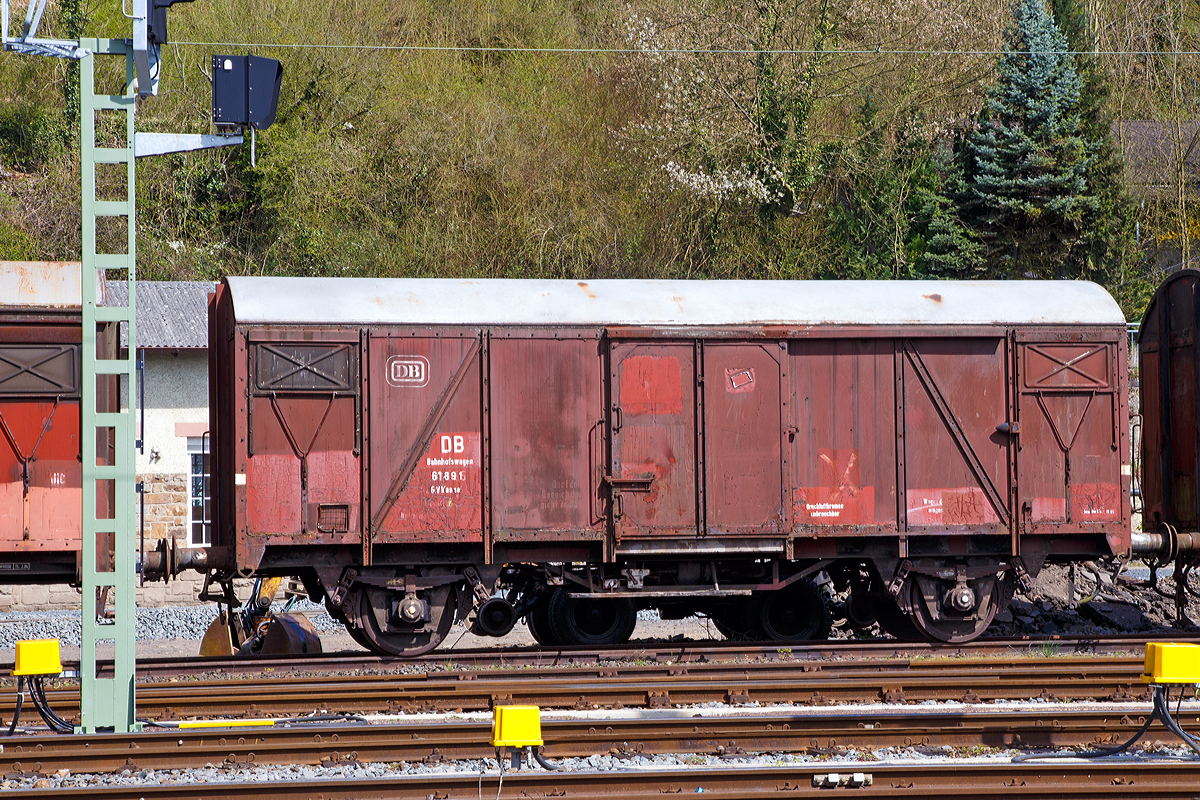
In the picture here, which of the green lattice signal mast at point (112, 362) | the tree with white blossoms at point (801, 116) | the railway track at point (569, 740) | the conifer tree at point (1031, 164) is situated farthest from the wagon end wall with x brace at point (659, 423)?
the tree with white blossoms at point (801, 116)

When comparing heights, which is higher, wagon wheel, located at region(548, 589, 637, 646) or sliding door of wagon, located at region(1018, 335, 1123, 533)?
sliding door of wagon, located at region(1018, 335, 1123, 533)

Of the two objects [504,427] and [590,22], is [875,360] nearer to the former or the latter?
[504,427]

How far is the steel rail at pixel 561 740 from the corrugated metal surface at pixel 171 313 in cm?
1050

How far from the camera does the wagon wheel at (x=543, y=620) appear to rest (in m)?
11.6

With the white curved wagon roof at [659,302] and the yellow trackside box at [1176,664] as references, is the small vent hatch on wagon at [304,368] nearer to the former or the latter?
the white curved wagon roof at [659,302]

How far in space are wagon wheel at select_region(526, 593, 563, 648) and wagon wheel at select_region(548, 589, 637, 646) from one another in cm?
7

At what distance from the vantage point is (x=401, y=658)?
10.4m

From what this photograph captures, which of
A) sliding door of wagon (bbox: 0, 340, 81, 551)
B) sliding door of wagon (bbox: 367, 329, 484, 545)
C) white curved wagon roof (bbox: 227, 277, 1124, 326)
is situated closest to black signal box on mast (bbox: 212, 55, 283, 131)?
white curved wagon roof (bbox: 227, 277, 1124, 326)

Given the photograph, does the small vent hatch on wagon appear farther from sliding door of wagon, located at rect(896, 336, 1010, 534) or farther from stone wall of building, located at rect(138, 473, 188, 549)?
stone wall of building, located at rect(138, 473, 188, 549)

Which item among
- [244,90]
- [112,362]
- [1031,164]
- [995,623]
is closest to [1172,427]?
[995,623]

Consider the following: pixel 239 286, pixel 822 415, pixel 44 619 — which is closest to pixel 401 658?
pixel 239 286

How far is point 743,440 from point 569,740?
425cm

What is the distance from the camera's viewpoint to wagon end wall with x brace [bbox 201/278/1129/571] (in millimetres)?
10156

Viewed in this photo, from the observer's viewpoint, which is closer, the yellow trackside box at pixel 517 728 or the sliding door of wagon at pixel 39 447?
the yellow trackside box at pixel 517 728
